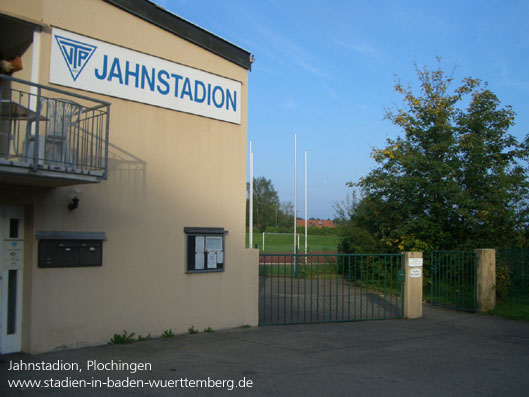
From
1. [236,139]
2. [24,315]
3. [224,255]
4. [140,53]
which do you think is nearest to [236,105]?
[236,139]

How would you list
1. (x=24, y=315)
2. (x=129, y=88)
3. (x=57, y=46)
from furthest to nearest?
(x=129, y=88) < (x=57, y=46) < (x=24, y=315)

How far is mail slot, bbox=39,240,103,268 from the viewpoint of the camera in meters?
→ 7.46

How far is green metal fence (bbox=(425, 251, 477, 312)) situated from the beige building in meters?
5.92

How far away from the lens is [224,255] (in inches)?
398

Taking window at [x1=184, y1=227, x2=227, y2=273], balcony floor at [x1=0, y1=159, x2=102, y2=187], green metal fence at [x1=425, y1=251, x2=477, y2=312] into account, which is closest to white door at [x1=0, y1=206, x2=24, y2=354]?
balcony floor at [x1=0, y1=159, x2=102, y2=187]

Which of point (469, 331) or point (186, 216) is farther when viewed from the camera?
point (469, 331)

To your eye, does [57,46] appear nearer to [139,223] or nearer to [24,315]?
[139,223]

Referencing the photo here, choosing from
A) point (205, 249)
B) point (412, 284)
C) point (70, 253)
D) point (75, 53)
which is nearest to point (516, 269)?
point (412, 284)

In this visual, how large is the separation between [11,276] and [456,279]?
1098cm

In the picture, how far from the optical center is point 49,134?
22.9 ft

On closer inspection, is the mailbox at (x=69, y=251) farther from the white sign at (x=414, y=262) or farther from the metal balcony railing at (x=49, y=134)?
the white sign at (x=414, y=262)

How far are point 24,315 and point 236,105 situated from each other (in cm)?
579

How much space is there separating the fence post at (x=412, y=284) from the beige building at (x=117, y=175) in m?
3.93

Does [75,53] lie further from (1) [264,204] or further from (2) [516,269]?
(1) [264,204]
